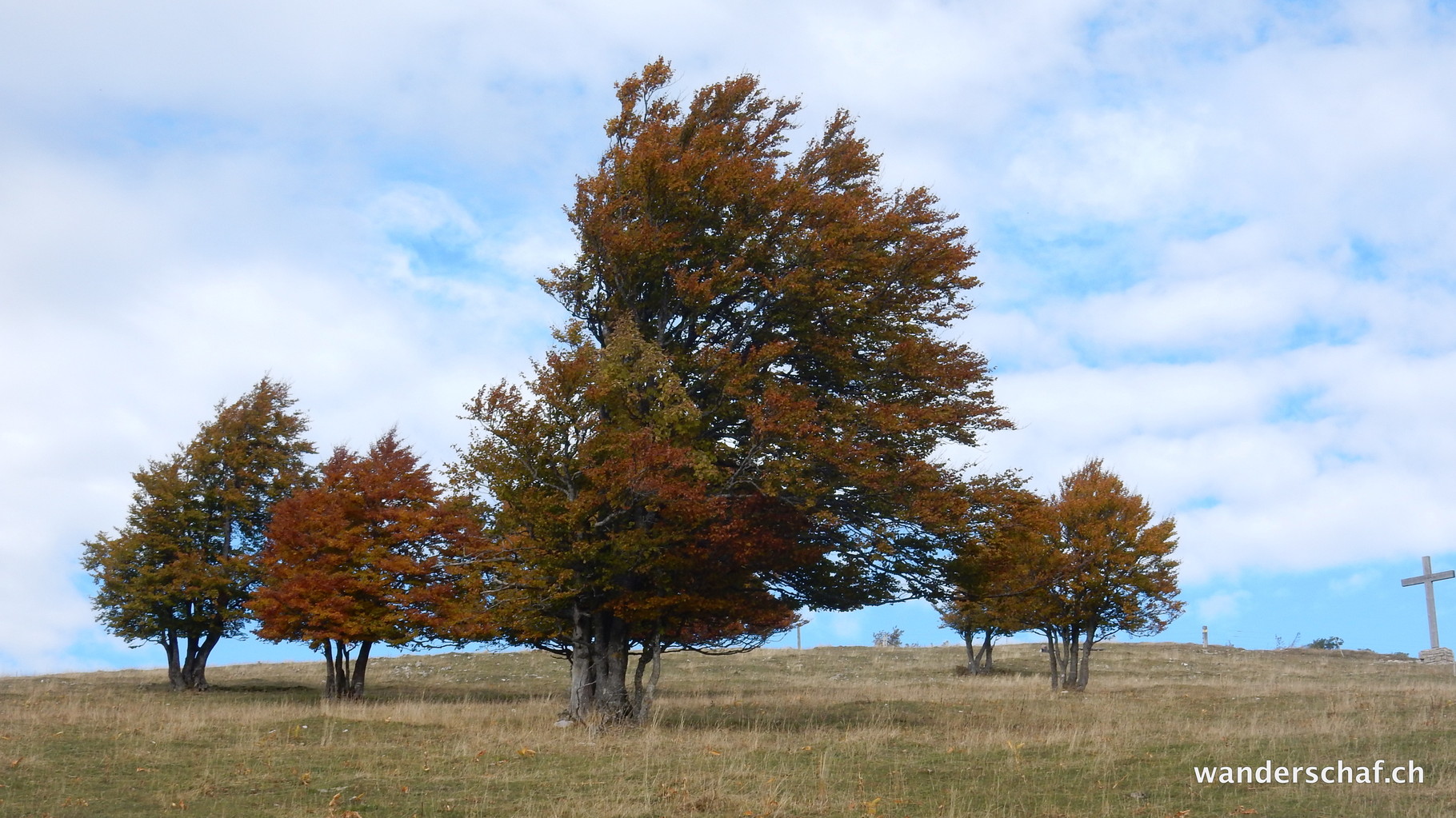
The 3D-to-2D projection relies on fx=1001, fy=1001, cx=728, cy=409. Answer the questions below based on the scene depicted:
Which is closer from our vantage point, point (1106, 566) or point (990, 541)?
point (990, 541)

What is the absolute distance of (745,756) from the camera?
1531 cm

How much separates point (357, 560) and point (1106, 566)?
25.9 metres

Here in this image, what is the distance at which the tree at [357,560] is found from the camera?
31.3 meters

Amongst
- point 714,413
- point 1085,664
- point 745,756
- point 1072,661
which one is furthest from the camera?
point 1072,661

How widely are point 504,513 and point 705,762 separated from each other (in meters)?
7.43

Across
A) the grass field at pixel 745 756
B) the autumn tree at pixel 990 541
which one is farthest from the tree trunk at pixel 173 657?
the autumn tree at pixel 990 541

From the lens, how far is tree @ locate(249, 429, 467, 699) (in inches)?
1231

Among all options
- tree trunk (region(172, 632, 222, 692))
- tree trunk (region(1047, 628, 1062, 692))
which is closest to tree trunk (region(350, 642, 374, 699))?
tree trunk (region(172, 632, 222, 692))

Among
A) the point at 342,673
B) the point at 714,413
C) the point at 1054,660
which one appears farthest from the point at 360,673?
the point at 1054,660

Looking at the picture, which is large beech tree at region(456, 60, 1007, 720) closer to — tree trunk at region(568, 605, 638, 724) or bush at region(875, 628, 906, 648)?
tree trunk at region(568, 605, 638, 724)

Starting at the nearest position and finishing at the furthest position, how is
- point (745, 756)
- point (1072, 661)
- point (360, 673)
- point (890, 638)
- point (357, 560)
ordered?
point (745, 756) → point (357, 560) → point (360, 673) → point (1072, 661) → point (890, 638)

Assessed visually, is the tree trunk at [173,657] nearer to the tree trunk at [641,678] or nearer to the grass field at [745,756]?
the grass field at [745,756]

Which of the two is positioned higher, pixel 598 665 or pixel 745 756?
pixel 598 665

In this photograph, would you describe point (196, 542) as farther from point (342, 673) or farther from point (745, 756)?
point (745, 756)
